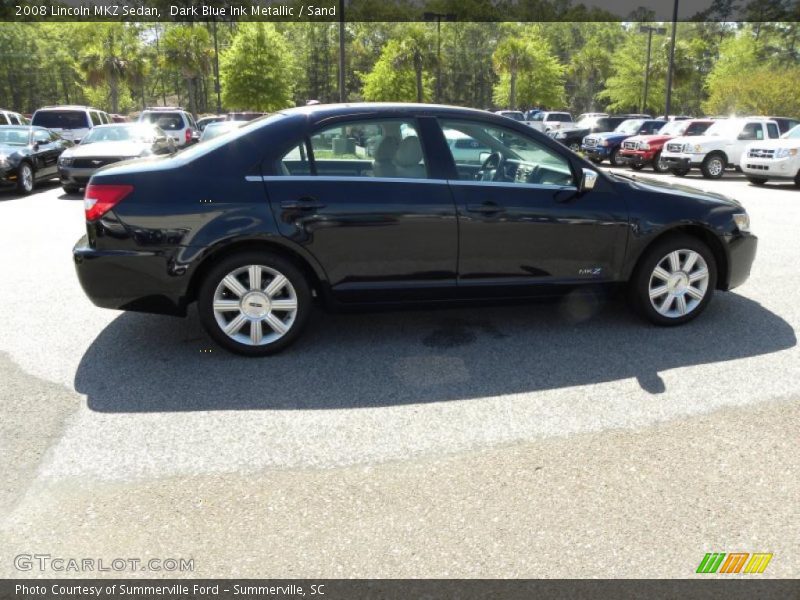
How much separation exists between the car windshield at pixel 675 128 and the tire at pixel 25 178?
17.8 meters

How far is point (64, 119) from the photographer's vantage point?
66.8ft

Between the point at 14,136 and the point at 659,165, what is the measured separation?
54.9 feet

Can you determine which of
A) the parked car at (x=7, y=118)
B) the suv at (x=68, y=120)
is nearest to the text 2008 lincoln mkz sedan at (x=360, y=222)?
the suv at (x=68, y=120)

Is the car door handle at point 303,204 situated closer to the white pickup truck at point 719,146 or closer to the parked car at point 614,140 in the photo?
the white pickup truck at point 719,146

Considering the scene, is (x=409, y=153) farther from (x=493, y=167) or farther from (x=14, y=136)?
(x=14, y=136)

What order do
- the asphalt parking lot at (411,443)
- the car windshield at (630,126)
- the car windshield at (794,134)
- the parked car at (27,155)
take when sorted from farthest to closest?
the car windshield at (630,126), the car windshield at (794,134), the parked car at (27,155), the asphalt parking lot at (411,443)

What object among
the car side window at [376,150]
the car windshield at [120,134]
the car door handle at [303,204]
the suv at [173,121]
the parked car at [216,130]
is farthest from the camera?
the suv at [173,121]

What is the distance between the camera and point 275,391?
415 cm

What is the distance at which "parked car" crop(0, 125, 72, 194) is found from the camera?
46.3 ft

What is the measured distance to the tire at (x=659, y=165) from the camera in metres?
19.9

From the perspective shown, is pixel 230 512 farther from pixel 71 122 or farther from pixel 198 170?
pixel 71 122

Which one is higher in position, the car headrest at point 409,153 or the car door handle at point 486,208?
the car headrest at point 409,153

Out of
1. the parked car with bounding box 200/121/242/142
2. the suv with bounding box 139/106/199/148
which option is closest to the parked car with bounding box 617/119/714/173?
the parked car with bounding box 200/121/242/142
